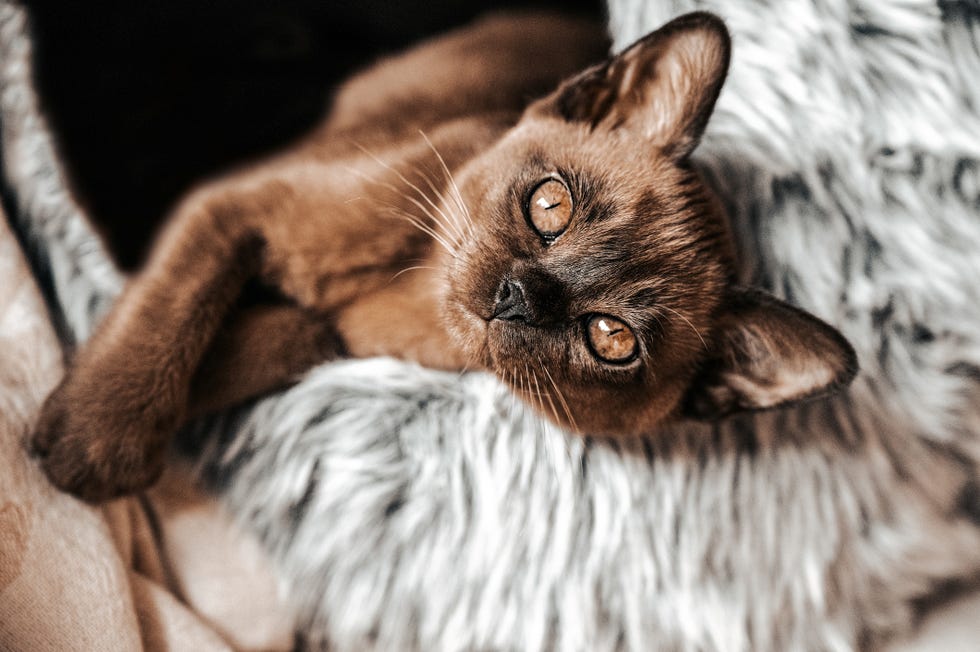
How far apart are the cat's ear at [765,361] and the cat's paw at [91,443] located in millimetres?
580

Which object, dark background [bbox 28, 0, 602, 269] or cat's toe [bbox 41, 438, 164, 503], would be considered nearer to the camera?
cat's toe [bbox 41, 438, 164, 503]

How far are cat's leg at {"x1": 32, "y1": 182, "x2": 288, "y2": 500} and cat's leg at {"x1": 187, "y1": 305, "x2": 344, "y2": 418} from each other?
0.08 ft

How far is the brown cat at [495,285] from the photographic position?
68 cm

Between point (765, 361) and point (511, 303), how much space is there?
27 centimetres

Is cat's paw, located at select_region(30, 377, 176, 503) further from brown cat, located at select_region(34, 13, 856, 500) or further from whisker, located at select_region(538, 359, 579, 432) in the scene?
whisker, located at select_region(538, 359, 579, 432)

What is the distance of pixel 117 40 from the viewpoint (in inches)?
37.5

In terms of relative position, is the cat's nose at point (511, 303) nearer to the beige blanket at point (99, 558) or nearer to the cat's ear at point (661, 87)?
the cat's ear at point (661, 87)

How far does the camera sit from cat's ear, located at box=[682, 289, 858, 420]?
64 cm

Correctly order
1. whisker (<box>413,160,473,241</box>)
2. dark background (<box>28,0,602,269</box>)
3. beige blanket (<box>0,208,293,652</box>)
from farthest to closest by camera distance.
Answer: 1. dark background (<box>28,0,602,269</box>)
2. whisker (<box>413,160,473,241</box>)
3. beige blanket (<box>0,208,293,652</box>)

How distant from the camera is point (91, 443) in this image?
669 mm

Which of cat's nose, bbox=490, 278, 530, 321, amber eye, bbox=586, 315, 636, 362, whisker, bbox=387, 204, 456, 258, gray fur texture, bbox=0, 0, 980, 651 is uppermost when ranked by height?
whisker, bbox=387, 204, 456, 258

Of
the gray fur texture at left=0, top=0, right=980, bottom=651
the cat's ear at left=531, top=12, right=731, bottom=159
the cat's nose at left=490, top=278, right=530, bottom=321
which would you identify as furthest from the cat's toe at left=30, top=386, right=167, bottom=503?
the cat's ear at left=531, top=12, right=731, bottom=159

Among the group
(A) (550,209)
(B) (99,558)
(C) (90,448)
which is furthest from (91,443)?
(A) (550,209)

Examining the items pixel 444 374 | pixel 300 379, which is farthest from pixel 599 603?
pixel 300 379
